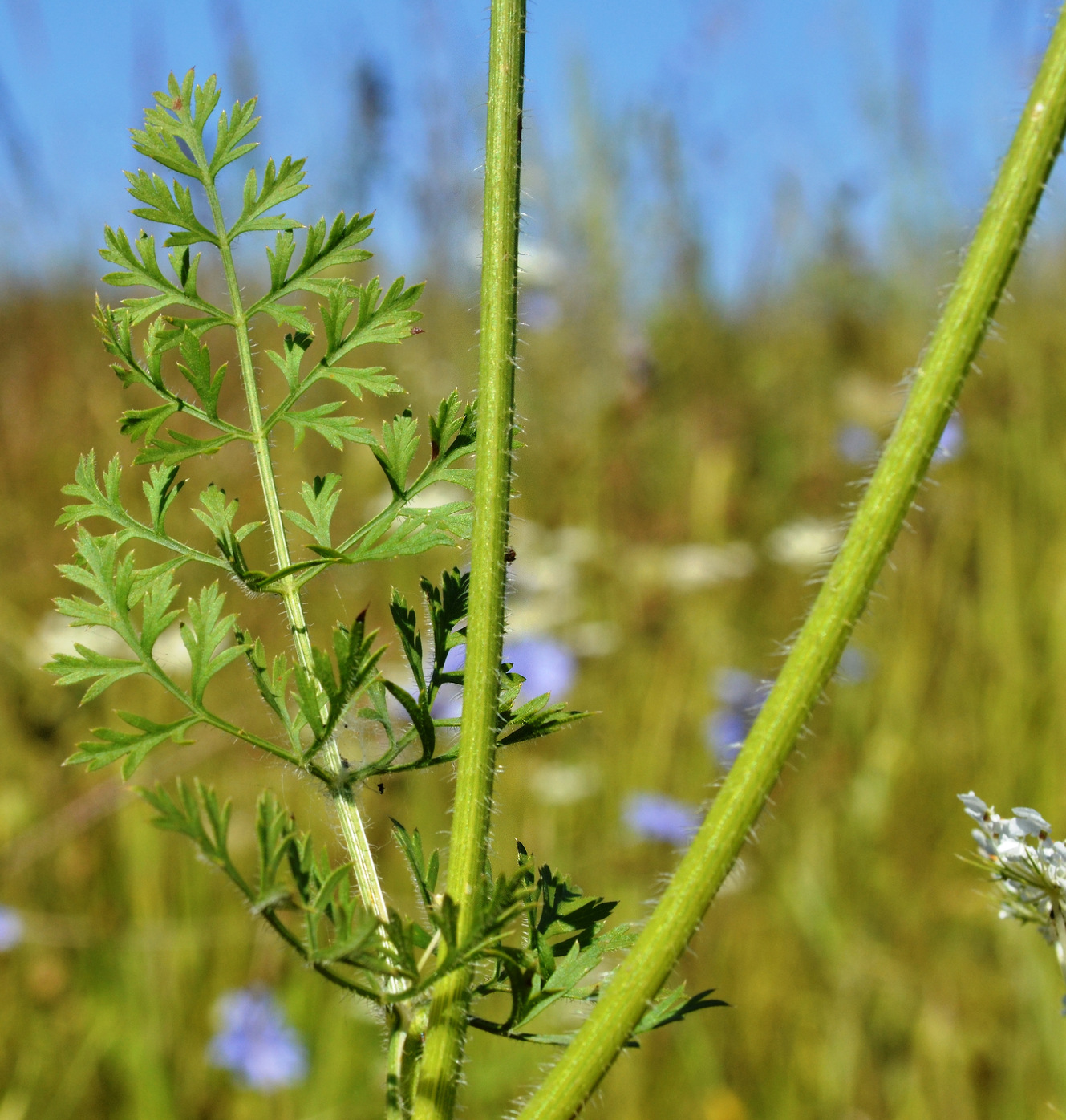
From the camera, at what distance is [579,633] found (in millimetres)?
2766

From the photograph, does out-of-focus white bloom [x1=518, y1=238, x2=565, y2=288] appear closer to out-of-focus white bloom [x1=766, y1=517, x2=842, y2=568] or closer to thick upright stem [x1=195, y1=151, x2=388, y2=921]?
out-of-focus white bloom [x1=766, y1=517, x2=842, y2=568]

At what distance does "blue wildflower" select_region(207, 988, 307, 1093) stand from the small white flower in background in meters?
1.44

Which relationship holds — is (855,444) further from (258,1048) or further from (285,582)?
(285,582)

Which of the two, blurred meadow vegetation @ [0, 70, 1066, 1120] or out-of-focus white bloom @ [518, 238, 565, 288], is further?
out-of-focus white bloom @ [518, 238, 565, 288]

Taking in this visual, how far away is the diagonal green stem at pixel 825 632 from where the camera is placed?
1.30ft

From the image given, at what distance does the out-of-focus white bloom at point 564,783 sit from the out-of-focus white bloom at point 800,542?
789mm

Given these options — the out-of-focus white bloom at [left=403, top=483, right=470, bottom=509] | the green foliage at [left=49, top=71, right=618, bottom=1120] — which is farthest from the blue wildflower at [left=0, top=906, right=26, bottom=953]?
the green foliage at [left=49, top=71, right=618, bottom=1120]

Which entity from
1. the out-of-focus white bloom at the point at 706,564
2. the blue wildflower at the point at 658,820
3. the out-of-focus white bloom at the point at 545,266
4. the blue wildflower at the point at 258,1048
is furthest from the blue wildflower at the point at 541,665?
the out-of-focus white bloom at the point at 545,266

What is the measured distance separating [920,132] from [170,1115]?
3.33 m

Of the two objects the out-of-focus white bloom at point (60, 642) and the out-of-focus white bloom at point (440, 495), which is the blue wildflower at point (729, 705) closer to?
the out-of-focus white bloom at point (440, 495)

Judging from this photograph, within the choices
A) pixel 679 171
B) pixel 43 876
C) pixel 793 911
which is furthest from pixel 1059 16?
pixel 679 171

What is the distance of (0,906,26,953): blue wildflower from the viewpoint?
1734 millimetres

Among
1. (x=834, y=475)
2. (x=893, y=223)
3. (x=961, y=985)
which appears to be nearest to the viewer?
(x=961, y=985)

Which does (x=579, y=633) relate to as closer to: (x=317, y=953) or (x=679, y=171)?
(x=679, y=171)
